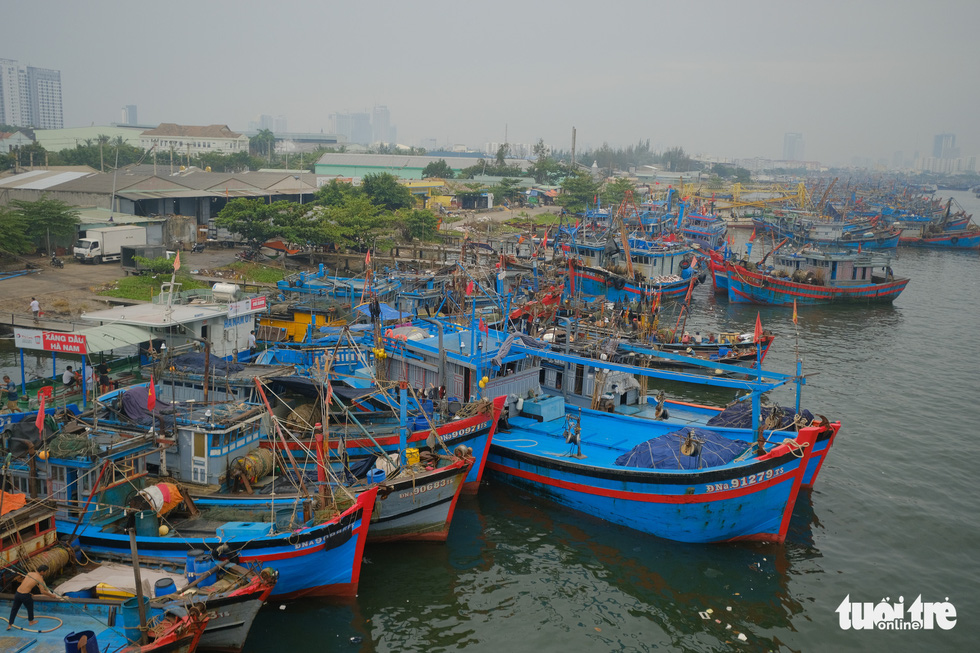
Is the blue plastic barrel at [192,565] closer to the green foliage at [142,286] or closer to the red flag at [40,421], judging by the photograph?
the red flag at [40,421]

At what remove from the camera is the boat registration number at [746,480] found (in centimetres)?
1653

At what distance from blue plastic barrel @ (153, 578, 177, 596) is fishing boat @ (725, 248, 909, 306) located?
1688 inches

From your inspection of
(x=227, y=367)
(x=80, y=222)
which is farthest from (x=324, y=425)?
(x=80, y=222)

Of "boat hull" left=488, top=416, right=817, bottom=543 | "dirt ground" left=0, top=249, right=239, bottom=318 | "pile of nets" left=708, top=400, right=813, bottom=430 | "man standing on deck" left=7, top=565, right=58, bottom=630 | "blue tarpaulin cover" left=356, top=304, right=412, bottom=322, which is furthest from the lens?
"dirt ground" left=0, top=249, right=239, bottom=318

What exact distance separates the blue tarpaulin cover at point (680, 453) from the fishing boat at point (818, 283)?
3314 centimetres


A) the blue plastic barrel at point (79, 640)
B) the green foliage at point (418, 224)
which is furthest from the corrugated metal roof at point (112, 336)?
the green foliage at point (418, 224)

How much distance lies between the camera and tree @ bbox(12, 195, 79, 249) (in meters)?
42.1

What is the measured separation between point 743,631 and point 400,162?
95513 millimetres

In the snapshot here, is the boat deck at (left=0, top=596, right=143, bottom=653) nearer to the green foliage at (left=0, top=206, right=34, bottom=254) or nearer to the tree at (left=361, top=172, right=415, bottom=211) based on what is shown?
the green foliage at (left=0, top=206, right=34, bottom=254)

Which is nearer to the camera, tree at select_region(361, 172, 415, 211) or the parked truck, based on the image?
the parked truck

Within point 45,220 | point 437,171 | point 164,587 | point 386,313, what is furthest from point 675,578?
point 437,171

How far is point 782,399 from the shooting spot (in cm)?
2927

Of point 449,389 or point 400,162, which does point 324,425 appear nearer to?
point 449,389

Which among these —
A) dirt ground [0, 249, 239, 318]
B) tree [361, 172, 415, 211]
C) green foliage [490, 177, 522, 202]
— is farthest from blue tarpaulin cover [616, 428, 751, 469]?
green foliage [490, 177, 522, 202]
